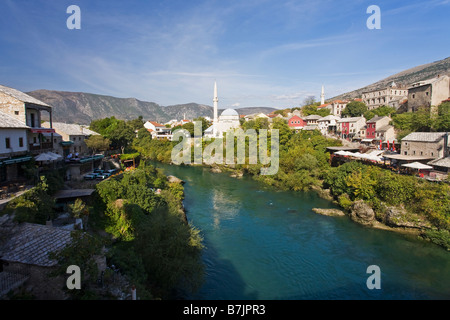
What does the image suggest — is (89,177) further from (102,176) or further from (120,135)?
(120,135)

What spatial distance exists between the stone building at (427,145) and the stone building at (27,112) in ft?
108

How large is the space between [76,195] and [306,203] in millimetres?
20218

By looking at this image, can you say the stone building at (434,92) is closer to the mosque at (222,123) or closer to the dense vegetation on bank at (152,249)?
the dense vegetation on bank at (152,249)

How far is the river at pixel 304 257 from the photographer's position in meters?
13.1

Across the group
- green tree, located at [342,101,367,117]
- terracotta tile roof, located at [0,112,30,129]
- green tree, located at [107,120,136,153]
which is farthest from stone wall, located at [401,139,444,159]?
green tree, located at [107,120,136,153]

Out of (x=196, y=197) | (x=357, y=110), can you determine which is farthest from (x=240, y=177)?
(x=357, y=110)

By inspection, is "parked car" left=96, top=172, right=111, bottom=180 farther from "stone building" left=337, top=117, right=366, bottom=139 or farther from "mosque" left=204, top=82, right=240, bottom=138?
"mosque" left=204, top=82, right=240, bottom=138

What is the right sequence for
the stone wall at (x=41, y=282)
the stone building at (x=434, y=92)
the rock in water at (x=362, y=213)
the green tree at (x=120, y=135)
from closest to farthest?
1. the stone wall at (x=41, y=282)
2. the rock in water at (x=362, y=213)
3. the stone building at (x=434, y=92)
4. the green tree at (x=120, y=135)

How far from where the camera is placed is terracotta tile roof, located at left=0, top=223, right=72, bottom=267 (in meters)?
8.70

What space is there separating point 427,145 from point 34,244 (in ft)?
102

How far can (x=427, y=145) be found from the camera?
25328mm

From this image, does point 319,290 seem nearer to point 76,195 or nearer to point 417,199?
point 417,199

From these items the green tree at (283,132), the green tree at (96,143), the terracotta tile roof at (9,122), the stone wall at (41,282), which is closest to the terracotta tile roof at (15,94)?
the terracotta tile roof at (9,122)

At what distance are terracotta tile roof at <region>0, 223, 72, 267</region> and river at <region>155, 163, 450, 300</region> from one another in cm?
617
